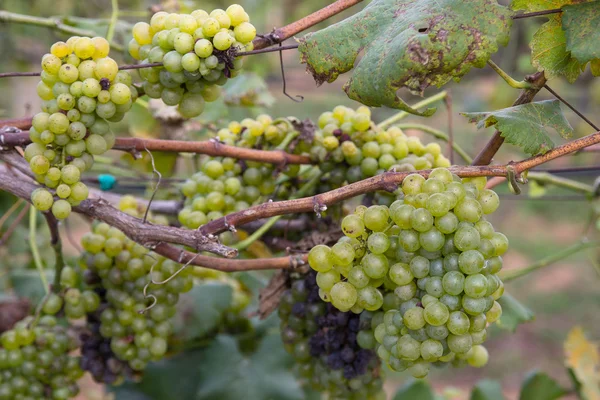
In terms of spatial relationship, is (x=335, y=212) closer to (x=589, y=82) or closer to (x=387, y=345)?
(x=387, y=345)

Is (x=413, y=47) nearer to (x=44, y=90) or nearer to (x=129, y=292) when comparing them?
(x=44, y=90)

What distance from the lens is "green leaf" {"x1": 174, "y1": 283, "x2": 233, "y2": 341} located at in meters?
1.23

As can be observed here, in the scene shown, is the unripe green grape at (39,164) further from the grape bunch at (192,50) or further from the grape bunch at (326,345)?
the grape bunch at (326,345)

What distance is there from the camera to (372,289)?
2.21ft

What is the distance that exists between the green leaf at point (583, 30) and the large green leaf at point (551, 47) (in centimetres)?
2

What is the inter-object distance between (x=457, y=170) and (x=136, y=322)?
1.78 ft

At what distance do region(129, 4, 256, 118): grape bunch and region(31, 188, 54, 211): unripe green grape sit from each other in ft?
0.58

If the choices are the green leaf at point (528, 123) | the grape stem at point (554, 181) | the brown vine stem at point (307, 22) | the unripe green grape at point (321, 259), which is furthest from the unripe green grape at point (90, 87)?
the grape stem at point (554, 181)

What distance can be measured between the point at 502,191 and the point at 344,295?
0.82 meters

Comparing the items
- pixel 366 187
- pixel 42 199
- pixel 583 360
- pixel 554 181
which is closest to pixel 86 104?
pixel 42 199

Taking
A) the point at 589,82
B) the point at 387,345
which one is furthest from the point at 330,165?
the point at 589,82

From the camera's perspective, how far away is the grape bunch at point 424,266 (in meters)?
0.62

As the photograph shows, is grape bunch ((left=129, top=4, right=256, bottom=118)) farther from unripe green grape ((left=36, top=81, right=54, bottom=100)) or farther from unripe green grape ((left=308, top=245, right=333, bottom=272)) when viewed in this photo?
unripe green grape ((left=308, top=245, right=333, bottom=272))

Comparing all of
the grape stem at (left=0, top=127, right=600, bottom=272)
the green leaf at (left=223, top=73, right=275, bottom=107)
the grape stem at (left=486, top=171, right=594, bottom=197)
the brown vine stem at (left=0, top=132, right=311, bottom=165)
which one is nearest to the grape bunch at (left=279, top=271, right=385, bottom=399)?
the grape stem at (left=0, top=127, right=600, bottom=272)
